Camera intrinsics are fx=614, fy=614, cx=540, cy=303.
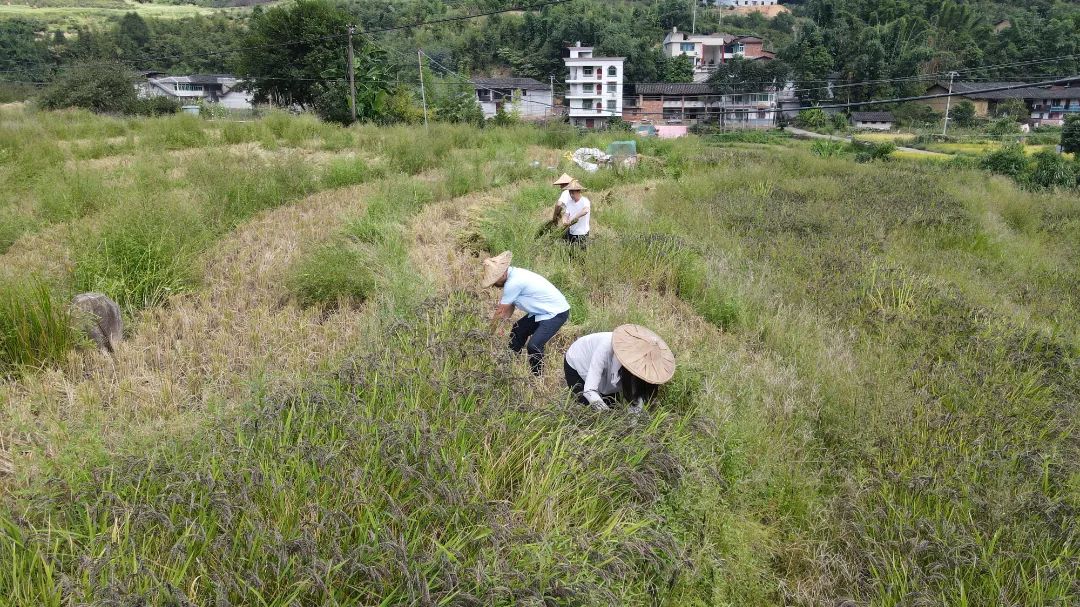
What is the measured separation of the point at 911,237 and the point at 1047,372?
16.5ft

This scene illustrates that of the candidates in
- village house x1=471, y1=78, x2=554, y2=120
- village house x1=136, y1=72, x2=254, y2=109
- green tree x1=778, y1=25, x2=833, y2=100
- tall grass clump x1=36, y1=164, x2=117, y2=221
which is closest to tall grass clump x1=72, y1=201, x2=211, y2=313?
tall grass clump x1=36, y1=164, x2=117, y2=221

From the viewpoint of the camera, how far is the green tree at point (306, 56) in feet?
105

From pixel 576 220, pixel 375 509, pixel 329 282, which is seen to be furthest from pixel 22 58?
pixel 375 509

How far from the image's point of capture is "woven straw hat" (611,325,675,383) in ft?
11.9

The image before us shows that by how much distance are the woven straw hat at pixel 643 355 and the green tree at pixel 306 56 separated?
3061 cm

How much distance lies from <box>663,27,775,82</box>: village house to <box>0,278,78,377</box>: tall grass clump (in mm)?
80346

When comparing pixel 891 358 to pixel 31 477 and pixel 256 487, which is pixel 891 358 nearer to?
pixel 256 487

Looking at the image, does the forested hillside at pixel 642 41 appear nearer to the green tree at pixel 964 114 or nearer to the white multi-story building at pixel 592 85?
the green tree at pixel 964 114

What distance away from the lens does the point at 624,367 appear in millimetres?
3695

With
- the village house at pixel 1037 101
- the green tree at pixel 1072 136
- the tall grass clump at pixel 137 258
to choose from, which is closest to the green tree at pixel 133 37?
the tall grass clump at pixel 137 258

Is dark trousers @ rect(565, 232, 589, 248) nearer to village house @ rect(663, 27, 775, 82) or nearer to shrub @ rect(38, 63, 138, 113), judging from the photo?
shrub @ rect(38, 63, 138, 113)

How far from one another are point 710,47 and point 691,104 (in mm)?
22464

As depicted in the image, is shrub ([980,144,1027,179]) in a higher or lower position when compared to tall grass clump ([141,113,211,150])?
lower

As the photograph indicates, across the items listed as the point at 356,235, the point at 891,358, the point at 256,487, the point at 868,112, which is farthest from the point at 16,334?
the point at 868,112
